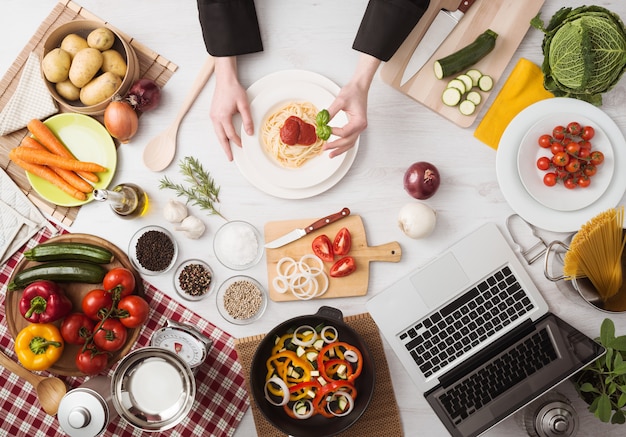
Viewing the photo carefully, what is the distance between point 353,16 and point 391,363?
1.20 m

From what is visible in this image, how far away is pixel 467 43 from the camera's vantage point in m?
1.86

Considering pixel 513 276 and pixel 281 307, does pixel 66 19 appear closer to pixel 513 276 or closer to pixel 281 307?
pixel 281 307

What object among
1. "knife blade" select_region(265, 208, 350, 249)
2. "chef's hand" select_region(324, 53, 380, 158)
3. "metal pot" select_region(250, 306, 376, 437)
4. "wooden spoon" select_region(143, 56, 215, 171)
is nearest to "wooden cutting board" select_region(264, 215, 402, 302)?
"knife blade" select_region(265, 208, 350, 249)

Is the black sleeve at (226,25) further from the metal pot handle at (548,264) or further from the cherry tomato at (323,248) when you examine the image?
the metal pot handle at (548,264)

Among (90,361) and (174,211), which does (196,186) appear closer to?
(174,211)

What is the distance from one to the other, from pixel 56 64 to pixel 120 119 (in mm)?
281

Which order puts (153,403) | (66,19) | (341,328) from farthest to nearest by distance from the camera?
(66,19) → (341,328) → (153,403)

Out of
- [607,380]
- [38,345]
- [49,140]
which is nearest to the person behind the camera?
[607,380]

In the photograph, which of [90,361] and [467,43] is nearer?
[90,361]

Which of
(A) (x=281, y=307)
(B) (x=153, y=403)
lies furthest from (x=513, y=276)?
(B) (x=153, y=403)

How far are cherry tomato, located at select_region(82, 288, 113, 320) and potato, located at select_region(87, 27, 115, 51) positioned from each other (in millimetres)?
807

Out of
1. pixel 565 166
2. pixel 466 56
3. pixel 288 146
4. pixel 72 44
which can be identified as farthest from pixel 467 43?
pixel 72 44

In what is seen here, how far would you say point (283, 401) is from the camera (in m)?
1.75

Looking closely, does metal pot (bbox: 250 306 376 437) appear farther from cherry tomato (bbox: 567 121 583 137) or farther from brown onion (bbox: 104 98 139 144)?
cherry tomato (bbox: 567 121 583 137)
